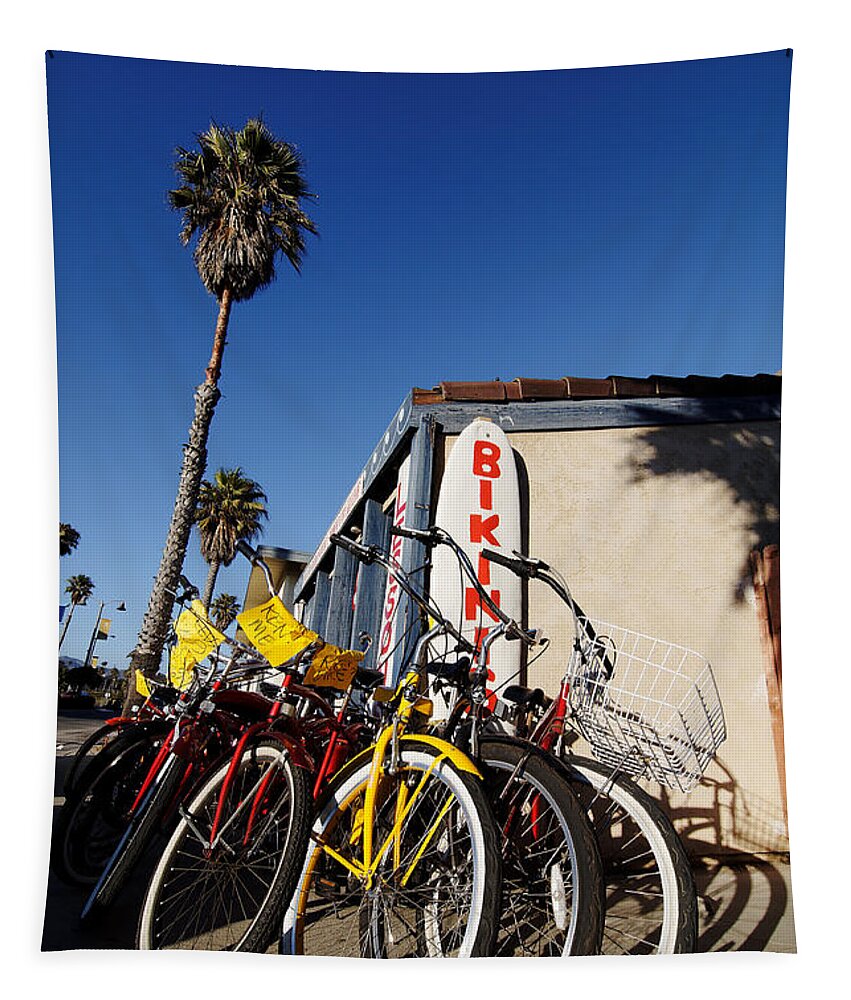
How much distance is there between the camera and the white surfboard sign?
9.04 feet

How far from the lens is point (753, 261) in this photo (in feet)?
8.61

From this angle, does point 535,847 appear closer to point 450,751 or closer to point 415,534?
point 450,751

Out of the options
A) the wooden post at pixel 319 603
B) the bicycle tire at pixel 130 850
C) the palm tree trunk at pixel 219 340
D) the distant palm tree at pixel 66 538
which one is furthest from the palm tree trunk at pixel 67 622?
the wooden post at pixel 319 603

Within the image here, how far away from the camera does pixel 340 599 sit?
392cm

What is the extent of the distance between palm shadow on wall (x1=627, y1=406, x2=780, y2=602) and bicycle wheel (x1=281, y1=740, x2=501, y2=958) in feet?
4.21

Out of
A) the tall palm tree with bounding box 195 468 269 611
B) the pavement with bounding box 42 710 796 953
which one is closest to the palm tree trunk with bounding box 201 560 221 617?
the tall palm tree with bounding box 195 468 269 611

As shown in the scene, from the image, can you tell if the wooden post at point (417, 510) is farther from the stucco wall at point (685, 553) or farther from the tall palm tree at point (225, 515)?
the tall palm tree at point (225, 515)

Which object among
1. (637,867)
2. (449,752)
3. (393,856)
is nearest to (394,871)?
(393,856)

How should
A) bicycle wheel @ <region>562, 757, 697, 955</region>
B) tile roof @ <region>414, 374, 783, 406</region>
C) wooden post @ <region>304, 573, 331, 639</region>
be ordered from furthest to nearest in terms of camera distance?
wooden post @ <region>304, 573, 331, 639</region> < tile roof @ <region>414, 374, 783, 406</region> < bicycle wheel @ <region>562, 757, 697, 955</region>

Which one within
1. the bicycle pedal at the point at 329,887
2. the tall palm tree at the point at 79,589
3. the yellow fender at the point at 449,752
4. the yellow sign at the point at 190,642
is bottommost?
the bicycle pedal at the point at 329,887

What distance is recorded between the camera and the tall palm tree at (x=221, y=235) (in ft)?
8.75

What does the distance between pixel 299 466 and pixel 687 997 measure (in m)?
1.92

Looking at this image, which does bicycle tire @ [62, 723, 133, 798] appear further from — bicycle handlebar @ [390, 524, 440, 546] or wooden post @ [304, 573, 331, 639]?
wooden post @ [304, 573, 331, 639]

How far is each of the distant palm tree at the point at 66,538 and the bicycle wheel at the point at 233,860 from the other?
2.79 feet
